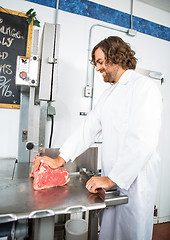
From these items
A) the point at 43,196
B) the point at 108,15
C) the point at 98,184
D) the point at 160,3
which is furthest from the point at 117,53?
the point at 160,3

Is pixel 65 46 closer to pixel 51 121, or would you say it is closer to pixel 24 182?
pixel 51 121

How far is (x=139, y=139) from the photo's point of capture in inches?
41.8

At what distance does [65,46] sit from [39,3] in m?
0.55

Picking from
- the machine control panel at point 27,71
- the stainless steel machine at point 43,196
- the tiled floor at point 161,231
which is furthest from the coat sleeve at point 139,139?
the tiled floor at point 161,231

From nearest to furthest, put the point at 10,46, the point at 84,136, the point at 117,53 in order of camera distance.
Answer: the point at 117,53, the point at 84,136, the point at 10,46

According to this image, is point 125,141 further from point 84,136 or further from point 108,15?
point 108,15

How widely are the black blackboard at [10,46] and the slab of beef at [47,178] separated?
1163 millimetres

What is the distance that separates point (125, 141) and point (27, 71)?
91 centimetres

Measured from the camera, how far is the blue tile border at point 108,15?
7.36 ft

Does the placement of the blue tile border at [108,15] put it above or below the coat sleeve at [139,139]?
above

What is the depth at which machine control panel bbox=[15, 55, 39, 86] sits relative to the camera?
1.35 meters

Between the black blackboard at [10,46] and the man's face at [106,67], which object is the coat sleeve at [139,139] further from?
the black blackboard at [10,46]

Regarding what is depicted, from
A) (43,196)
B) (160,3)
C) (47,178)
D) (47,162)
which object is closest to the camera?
(43,196)

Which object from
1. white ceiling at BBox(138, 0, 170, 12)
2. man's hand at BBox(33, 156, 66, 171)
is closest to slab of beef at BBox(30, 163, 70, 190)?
man's hand at BBox(33, 156, 66, 171)
